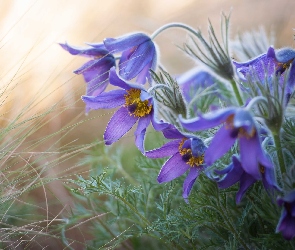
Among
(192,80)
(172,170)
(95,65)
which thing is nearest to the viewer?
(172,170)

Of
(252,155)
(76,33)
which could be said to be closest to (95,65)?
(252,155)

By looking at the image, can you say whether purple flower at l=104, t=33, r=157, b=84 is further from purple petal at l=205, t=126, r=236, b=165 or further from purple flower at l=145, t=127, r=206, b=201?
purple petal at l=205, t=126, r=236, b=165

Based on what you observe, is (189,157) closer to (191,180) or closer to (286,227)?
(191,180)

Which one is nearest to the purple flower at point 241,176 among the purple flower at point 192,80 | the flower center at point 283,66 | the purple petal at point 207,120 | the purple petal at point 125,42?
the purple petal at point 207,120

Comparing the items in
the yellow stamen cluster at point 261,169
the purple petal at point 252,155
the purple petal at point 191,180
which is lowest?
the yellow stamen cluster at point 261,169

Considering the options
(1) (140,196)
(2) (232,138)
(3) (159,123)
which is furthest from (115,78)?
(1) (140,196)

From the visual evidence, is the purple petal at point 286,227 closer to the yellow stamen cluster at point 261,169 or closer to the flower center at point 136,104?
the yellow stamen cluster at point 261,169

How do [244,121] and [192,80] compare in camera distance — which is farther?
[192,80]
